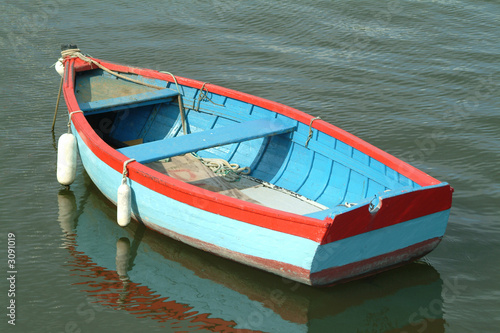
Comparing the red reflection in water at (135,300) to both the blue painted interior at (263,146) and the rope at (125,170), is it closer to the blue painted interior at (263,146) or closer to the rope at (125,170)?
the rope at (125,170)

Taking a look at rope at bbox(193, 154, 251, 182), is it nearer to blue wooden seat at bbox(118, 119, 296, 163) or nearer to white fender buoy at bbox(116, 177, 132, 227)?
blue wooden seat at bbox(118, 119, 296, 163)

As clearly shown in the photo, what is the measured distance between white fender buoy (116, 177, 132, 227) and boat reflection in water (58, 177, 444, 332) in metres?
0.51

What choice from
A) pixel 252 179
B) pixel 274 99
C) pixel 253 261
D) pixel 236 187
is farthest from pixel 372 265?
pixel 274 99

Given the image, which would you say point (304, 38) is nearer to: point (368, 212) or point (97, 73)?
→ point (97, 73)

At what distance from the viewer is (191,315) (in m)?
6.63

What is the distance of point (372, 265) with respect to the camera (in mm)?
6727

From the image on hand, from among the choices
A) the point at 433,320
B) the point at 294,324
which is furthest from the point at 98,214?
the point at 433,320

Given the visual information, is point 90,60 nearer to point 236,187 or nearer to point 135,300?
point 236,187

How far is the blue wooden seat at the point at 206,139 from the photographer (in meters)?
7.81

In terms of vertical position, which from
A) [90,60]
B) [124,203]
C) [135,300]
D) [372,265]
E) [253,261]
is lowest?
[135,300]

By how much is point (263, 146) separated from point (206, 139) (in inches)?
46.6

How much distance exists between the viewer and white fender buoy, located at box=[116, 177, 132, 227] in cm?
747

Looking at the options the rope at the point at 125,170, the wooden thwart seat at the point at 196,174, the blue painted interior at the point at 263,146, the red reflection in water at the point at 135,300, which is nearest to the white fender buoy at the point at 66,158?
the blue painted interior at the point at 263,146

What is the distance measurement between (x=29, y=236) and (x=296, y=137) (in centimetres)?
400
